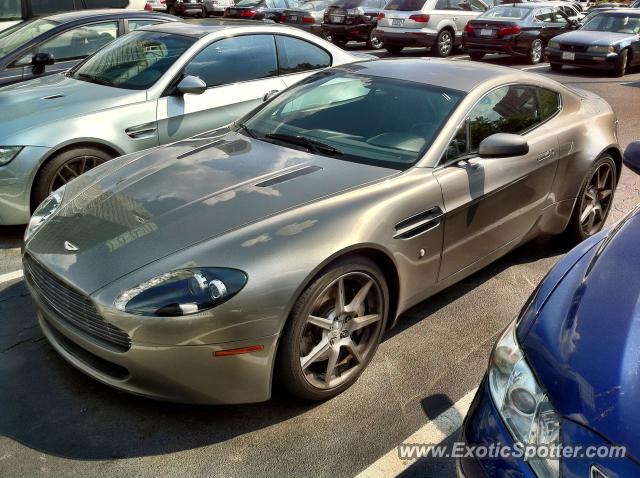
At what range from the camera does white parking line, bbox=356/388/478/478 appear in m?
2.68

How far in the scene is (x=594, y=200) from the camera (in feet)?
16.0

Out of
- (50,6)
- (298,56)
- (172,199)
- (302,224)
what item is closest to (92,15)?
(298,56)

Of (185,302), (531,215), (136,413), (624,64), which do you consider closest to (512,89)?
(531,215)

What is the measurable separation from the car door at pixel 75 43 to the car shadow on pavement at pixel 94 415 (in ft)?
14.4

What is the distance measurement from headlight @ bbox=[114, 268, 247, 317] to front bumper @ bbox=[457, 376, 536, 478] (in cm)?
103

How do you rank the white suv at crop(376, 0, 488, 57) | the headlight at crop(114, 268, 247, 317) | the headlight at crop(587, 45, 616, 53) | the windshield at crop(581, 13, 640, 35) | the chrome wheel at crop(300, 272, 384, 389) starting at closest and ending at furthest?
the headlight at crop(114, 268, 247, 317) → the chrome wheel at crop(300, 272, 384, 389) → the headlight at crop(587, 45, 616, 53) → the windshield at crop(581, 13, 640, 35) → the white suv at crop(376, 0, 488, 57)

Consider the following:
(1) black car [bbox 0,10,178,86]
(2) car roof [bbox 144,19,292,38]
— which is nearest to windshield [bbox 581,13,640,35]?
(2) car roof [bbox 144,19,292,38]

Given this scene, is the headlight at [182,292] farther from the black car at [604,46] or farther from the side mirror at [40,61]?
the black car at [604,46]

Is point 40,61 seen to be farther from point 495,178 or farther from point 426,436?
point 426,436

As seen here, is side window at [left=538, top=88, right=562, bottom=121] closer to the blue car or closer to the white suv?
the blue car

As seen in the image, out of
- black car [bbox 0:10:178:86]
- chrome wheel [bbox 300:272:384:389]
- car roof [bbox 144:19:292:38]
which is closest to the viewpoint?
chrome wheel [bbox 300:272:384:389]

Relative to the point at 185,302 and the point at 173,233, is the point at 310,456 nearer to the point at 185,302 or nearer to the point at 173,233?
the point at 185,302

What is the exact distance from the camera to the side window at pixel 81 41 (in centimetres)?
695

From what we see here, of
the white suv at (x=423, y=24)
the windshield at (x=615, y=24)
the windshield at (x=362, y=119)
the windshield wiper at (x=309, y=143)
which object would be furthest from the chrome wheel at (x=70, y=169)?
the windshield at (x=615, y=24)
